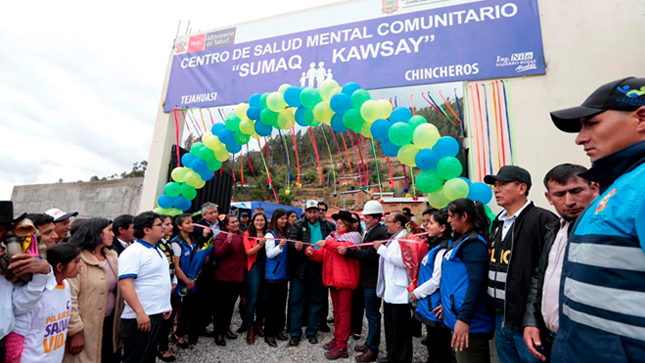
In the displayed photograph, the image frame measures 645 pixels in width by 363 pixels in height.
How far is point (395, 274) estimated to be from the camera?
323 centimetres

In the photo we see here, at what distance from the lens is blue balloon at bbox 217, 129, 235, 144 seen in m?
4.65

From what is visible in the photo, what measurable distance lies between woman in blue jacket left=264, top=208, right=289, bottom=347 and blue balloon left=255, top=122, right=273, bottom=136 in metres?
1.48

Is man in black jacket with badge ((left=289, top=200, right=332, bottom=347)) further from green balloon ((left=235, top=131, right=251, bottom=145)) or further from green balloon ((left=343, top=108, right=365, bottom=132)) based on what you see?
green balloon ((left=235, top=131, right=251, bottom=145))

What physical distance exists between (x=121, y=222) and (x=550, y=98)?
5.84 meters

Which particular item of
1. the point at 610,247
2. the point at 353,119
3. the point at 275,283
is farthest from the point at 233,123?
the point at 610,247

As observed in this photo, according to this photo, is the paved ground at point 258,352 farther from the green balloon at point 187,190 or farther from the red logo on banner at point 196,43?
the red logo on banner at point 196,43

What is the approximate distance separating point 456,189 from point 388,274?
3.72 feet

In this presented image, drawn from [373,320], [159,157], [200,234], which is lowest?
[373,320]

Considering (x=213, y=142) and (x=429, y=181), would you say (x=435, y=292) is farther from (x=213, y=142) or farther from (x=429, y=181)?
(x=213, y=142)

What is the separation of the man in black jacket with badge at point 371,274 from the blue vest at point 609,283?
261 centimetres

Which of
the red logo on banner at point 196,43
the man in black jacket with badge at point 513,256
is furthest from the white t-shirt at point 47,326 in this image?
the red logo on banner at point 196,43

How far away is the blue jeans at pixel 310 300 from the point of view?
3939mm

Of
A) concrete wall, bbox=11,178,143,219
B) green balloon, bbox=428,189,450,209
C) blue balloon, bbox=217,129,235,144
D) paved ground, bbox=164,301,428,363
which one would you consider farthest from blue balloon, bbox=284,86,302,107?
concrete wall, bbox=11,178,143,219

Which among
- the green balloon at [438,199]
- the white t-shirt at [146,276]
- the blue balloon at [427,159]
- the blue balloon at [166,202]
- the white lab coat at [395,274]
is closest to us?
the white t-shirt at [146,276]
